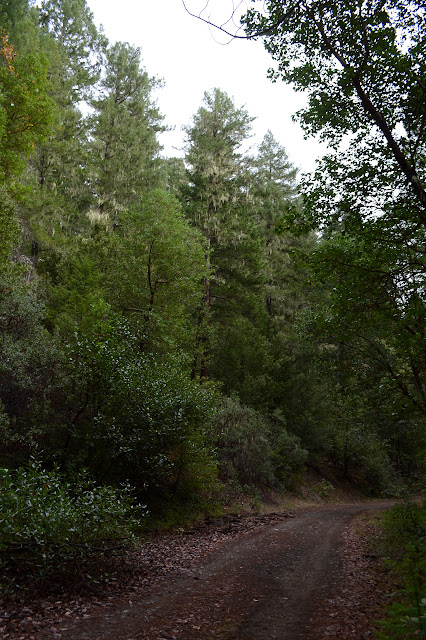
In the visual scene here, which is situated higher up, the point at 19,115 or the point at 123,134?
the point at 123,134

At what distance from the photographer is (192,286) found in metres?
15.9

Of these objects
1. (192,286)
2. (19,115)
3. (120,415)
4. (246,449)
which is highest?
(19,115)

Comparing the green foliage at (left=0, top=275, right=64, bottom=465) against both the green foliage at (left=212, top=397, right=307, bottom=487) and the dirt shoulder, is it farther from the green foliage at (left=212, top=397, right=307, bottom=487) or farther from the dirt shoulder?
the green foliage at (left=212, top=397, right=307, bottom=487)

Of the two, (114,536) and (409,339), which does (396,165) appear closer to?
(409,339)

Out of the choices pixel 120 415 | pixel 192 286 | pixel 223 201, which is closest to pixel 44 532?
pixel 120 415

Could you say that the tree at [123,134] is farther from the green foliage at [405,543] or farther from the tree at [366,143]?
the green foliage at [405,543]

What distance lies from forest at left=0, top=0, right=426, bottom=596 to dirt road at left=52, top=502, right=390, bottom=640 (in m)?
1.41

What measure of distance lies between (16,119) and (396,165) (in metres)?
11.2

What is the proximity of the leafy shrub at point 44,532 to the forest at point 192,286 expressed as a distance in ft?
0.14

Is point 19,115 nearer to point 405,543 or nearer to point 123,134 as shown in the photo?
point 123,134

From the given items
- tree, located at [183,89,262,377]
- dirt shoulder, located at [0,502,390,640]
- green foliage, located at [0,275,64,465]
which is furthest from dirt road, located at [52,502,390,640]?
tree, located at [183,89,262,377]

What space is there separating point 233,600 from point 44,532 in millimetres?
→ 2935

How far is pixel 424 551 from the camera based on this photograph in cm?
611

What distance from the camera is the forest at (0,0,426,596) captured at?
6875 millimetres
